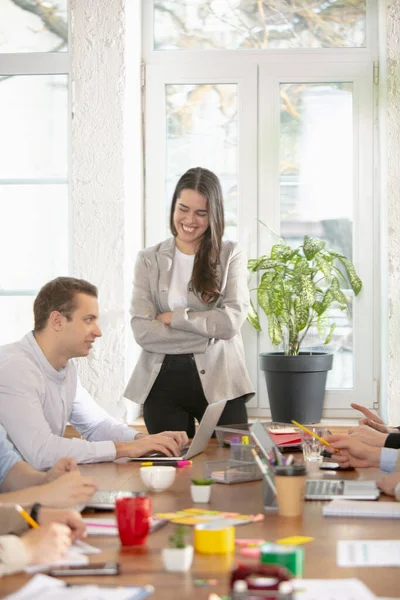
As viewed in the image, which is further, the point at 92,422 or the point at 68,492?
the point at 92,422

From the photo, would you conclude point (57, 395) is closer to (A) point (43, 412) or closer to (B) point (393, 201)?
(A) point (43, 412)

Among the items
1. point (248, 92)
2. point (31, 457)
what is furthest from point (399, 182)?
point (31, 457)

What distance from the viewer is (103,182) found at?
4.53 metres

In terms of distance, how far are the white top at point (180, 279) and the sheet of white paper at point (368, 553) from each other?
1.95 meters

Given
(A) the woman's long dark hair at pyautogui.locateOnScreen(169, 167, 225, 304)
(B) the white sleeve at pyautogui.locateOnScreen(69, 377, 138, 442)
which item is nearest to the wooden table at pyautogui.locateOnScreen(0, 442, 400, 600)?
(B) the white sleeve at pyautogui.locateOnScreen(69, 377, 138, 442)

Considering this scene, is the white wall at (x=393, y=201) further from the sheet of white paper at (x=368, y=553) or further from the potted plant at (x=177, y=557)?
the potted plant at (x=177, y=557)

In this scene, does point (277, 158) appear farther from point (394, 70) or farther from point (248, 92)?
point (394, 70)

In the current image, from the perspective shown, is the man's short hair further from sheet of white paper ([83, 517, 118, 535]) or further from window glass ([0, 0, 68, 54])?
window glass ([0, 0, 68, 54])

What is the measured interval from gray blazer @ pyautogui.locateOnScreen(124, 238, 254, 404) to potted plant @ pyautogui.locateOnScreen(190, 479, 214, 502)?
4.07ft

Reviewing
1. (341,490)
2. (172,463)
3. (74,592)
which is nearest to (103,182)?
(172,463)

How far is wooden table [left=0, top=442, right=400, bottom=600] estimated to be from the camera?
1.36 m

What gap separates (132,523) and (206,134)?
3.62 m

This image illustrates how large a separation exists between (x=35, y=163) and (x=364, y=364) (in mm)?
2132

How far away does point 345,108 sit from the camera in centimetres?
492
